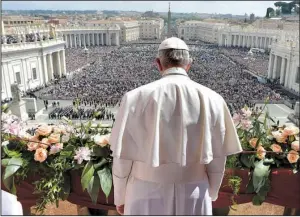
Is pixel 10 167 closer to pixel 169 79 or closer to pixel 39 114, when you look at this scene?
pixel 169 79

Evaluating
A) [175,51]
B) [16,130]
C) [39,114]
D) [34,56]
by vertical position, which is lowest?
[39,114]

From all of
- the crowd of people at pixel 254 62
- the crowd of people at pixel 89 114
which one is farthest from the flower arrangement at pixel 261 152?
the crowd of people at pixel 254 62

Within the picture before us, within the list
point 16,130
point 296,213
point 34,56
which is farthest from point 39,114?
point 296,213

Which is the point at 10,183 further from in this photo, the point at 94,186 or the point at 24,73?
the point at 24,73

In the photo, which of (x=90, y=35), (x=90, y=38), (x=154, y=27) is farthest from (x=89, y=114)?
(x=90, y=38)

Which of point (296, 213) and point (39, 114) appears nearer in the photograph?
point (296, 213)

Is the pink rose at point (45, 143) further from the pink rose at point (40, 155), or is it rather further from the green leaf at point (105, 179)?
the green leaf at point (105, 179)

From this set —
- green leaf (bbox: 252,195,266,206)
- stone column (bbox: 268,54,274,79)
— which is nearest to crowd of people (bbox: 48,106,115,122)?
green leaf (bbox: 252,195,266,206)
